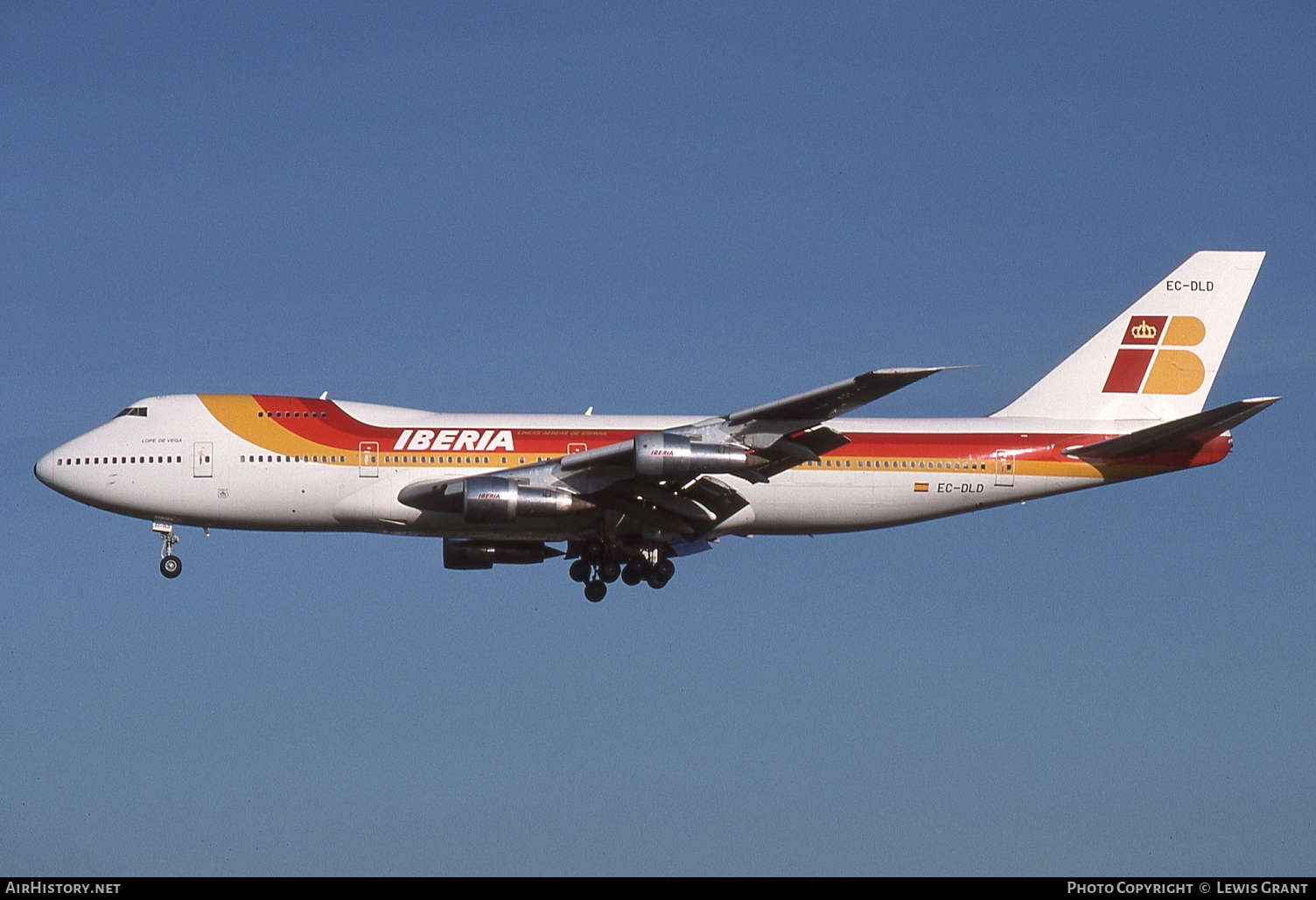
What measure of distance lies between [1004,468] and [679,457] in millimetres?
10899

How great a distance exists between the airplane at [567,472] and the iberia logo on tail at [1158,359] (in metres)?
1.46

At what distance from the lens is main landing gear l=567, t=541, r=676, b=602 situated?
46.1 metres

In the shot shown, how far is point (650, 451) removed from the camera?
135 feet

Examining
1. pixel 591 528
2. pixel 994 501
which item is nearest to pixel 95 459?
pixel 591 528

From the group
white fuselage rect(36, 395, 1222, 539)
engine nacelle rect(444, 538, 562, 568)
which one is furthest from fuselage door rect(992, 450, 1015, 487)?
engine nacelle rect(444, 538, 562, 568)

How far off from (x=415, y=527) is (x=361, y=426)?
3219 mm

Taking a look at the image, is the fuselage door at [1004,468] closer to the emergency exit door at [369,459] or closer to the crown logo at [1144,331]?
the crown logo at [1144,331]

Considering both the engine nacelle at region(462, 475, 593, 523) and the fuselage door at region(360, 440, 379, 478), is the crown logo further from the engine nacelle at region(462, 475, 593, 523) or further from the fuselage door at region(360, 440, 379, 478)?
the fuselage door at region(360, 440, 379, 478)

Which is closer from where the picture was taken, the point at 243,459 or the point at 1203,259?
the point at 243,459

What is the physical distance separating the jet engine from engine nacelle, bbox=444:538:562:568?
15.5 feet

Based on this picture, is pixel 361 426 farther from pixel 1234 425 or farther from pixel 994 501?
pixel 1234 425

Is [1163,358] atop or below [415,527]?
atop
